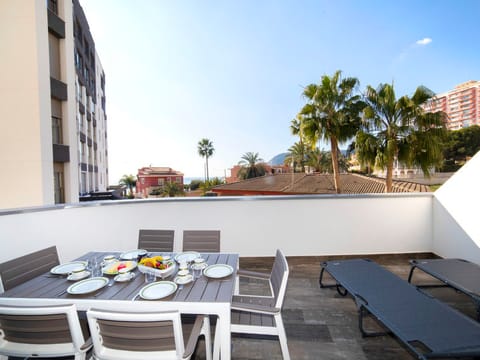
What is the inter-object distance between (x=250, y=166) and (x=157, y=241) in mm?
22024

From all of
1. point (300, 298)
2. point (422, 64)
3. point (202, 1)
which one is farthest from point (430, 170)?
point (202, 1)

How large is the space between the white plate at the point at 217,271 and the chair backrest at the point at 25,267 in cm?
143

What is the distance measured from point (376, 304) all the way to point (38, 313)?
236cm

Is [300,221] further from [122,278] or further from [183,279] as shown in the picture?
[122,278]

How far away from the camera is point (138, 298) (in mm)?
1524

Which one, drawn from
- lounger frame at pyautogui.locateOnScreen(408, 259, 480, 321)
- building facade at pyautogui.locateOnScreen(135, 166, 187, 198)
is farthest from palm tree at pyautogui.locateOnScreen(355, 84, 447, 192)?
building facade at pyautogui.locateOnScreen(135, 166, 187, 198)

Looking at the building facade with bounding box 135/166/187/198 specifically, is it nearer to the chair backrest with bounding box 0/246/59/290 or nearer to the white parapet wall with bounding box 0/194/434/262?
the white parapet wall with bounding box 0/194/434/262

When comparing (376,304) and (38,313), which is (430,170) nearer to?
(376,304)

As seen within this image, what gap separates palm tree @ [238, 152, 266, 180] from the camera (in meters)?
23.9

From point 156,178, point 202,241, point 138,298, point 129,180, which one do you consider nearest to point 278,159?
point 202,241

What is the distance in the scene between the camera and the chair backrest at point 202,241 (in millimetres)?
2578

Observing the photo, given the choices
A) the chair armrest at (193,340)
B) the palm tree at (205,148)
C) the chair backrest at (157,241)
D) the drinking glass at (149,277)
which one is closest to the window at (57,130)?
the chair backrest at (157,241)

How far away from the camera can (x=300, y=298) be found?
2.73 metres

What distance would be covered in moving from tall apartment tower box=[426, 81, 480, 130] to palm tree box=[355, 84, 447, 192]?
0.19 m
